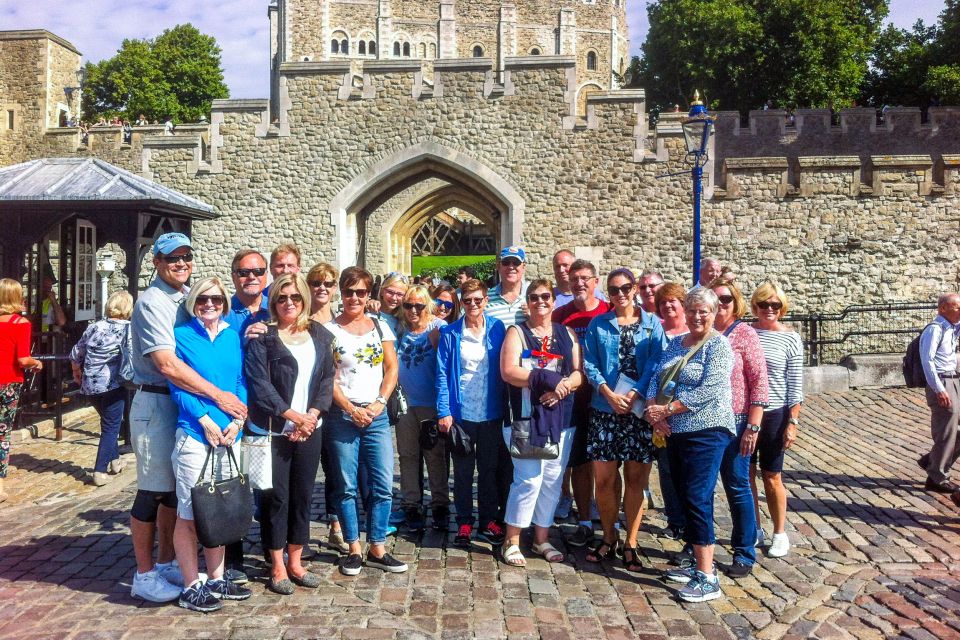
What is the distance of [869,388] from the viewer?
33.3 feet

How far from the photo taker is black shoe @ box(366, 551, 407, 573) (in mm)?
4230

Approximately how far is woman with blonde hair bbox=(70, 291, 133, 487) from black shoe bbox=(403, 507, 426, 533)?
2674mm

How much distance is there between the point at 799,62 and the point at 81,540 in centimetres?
2643

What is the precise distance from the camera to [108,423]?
6168 millimetres

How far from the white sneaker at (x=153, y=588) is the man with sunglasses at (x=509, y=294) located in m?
2.31

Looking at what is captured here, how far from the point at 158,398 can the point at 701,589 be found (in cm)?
284

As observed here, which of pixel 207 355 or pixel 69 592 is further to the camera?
pixel 69 592

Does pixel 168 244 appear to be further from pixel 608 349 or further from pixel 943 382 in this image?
pixel 943 382

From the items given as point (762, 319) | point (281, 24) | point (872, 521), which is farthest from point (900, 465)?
point (281, 24)

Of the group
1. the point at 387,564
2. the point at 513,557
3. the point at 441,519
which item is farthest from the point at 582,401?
the point at 387,564

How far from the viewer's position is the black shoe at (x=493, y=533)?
4703mm

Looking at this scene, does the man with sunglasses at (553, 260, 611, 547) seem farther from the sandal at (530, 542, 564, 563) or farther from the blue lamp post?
the blue lamp post

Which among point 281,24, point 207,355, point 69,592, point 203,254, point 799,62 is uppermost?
point 281,24

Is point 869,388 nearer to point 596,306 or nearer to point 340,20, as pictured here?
point 596,306
